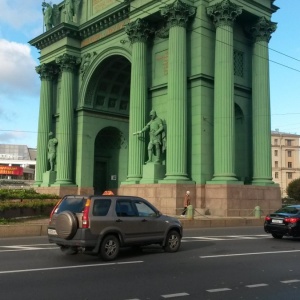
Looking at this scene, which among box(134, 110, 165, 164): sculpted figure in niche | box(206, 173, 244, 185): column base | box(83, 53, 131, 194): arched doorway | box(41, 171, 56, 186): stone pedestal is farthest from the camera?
box(41, 171, 56, 186): stone pedestal

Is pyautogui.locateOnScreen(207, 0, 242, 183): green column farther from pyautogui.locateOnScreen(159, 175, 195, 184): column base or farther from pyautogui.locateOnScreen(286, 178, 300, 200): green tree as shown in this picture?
pyautogui.locateOnScreen(286, 178, 300, 200): green tree

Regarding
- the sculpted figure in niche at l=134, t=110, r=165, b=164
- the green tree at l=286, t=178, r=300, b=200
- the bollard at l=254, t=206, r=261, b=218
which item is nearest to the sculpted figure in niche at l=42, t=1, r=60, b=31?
the sculpted figure in niche at l=134, t=110, r=165, b=164

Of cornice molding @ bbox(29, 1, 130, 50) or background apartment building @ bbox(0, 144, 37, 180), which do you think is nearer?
cornice molding @ bbox(29, 1, 130, 50)

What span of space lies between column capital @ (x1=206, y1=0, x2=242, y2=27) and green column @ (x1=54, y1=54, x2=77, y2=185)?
52.4 ft

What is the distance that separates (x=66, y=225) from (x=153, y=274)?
295cm

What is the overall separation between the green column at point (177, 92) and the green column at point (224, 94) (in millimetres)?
2037

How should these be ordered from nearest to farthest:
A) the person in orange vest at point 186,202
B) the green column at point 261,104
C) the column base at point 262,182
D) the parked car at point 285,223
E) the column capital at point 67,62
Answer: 1. the parked car at point 285,223
2. the person in orange vest at point 186,202
3. the column base at point 262,182
4. the green column at point 261,104
5. the column capital at point 67,62

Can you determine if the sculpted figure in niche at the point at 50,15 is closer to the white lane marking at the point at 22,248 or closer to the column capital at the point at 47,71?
A: the column capital at the point at 47,71

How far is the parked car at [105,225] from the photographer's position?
11641 mm

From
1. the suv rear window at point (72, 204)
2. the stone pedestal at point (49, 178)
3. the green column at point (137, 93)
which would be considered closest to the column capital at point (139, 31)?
the green column at point (137, 93)

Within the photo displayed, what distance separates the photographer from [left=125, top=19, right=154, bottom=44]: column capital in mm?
33281

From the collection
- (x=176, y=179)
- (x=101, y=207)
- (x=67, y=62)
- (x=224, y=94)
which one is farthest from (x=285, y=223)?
(x=67, y=62)

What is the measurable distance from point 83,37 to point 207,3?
1475 cm

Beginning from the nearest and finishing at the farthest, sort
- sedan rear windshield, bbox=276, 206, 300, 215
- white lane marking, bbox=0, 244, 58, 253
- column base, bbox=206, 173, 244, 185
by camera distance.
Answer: white lane marking, bbox=0, 244, 58, 253 → sedan rear windshield, bbox=276, 206, 300, 215 → column base, bbox=206, 173, 244, 185
